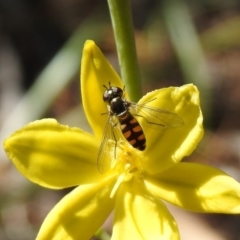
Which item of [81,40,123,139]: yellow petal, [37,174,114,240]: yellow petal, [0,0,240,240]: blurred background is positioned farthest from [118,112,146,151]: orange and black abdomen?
[0,0,240,240]: blurred background

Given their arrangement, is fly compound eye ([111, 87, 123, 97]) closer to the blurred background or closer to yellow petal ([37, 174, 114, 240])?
yellow petal ([37, 174, 114, 240])

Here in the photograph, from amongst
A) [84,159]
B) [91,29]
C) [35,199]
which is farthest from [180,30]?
[84,159]

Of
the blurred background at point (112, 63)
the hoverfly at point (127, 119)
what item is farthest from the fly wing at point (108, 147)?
the blurred background at point (112, 63)

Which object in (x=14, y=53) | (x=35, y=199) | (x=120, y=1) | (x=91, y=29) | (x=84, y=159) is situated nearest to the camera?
(x=120, y=1)

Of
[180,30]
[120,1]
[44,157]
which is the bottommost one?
[180,30]

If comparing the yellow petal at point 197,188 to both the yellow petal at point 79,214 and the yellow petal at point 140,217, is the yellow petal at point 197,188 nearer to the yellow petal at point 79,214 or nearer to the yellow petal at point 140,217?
the yellow petal at point 140,217

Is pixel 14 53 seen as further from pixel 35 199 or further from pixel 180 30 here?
pixel 180 30
